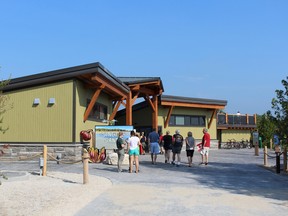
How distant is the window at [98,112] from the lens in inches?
795

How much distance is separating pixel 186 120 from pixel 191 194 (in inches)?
863

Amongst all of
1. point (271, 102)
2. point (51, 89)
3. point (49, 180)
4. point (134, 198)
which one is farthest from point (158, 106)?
point (134, 198)

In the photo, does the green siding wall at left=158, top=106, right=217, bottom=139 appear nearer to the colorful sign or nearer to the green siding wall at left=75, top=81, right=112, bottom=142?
the green siding wall at left=75, top=81, right=112, bottom=142

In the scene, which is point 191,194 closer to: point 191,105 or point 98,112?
point 98,112

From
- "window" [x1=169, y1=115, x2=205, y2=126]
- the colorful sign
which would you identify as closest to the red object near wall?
the colorful sign

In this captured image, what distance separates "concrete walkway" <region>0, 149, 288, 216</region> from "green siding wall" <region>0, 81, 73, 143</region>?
355cm

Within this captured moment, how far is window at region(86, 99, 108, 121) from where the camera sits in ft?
66.2

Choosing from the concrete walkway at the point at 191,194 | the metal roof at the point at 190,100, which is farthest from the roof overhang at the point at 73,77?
the metal roof at the point at 190,100

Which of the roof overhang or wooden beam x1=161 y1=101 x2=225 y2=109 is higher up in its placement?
the roof overhang

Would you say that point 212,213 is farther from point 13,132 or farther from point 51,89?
point 13,132

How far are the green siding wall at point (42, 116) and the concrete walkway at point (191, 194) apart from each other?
11.7 ft

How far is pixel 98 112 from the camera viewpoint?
21.6m

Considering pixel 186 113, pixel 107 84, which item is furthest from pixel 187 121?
pixel 107 84

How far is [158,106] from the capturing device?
29141mm
